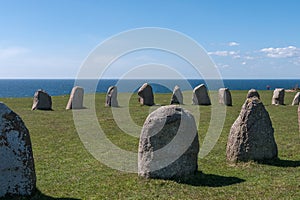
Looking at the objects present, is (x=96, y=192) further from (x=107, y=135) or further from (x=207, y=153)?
(x=107, y=135)

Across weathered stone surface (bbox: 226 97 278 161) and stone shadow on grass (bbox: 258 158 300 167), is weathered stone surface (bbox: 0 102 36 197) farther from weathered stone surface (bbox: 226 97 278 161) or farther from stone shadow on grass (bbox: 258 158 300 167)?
stone shadow on grass (bbox: 258 158 300 167)

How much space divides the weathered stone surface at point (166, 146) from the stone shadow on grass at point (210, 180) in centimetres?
24

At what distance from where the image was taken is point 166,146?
10.1 m

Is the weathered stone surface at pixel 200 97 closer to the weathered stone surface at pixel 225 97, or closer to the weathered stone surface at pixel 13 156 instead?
the weathered stone surface at pixel 225 97

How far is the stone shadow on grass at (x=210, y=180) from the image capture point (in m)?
9.80

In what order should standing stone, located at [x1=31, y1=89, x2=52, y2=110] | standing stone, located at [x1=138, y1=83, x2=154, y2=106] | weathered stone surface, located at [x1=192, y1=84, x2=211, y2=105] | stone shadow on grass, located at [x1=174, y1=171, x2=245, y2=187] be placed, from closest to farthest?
stone shadow on grass, located at [x1=174, y1=171, x2=245, y2=187], standing stone, located at [x1=31, y1=89, x2=52, y2=110], standing stone, located at [x1=138, y1=83, x2=154, y2=106], weathered stone surface, located at [x1=192, y1=84, x2=211, y2=105]

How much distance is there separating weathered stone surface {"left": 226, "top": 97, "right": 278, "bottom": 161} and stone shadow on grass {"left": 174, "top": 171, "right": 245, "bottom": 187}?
5.56 ft

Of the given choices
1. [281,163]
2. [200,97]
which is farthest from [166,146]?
[200,97]

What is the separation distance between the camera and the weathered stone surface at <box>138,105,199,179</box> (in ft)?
32.9

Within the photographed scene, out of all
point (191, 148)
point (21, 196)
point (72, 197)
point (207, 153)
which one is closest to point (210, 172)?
point (191, 148)

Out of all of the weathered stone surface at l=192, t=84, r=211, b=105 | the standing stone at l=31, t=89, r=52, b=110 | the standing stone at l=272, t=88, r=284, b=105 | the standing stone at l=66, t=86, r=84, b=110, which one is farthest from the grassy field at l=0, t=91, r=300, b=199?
the standing stone at l=272, t=88, r=284, b=105

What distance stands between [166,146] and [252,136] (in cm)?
330

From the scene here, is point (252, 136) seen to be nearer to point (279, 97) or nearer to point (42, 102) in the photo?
point (42, 102)

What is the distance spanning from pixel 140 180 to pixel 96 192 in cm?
139
